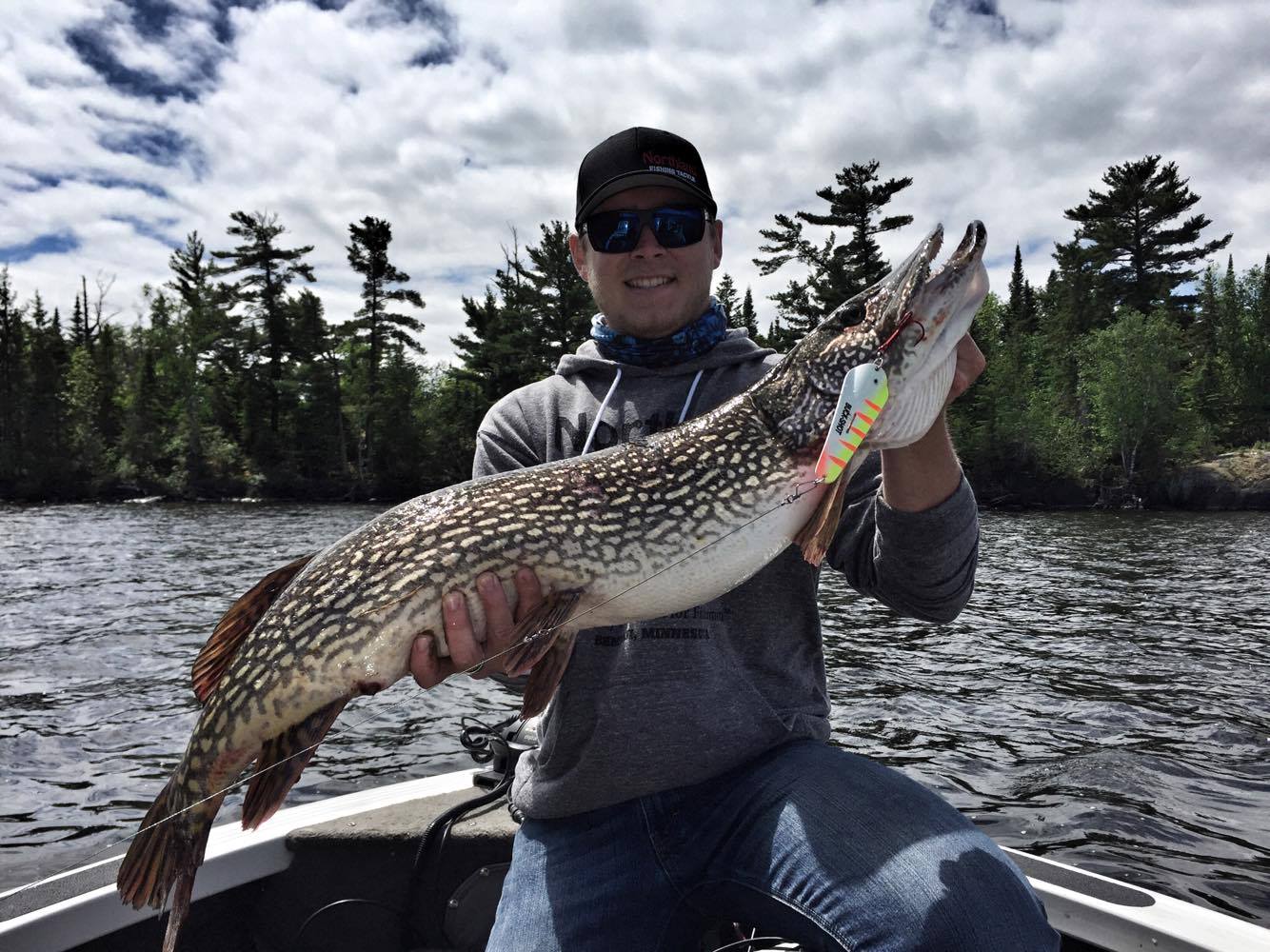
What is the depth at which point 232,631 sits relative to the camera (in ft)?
7.54

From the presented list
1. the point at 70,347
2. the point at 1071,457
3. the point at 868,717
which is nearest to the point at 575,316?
the point at 1071,457

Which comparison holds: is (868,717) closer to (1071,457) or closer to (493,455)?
(493,455)

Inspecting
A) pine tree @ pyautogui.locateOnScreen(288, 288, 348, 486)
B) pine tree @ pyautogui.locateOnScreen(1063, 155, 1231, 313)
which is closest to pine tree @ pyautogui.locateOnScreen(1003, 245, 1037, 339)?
pine tree @ pyautogui.locateOnScreen(1063, 155, 1231, 313)

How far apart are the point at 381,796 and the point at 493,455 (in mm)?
1513

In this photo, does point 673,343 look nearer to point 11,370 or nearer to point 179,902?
point 179,902

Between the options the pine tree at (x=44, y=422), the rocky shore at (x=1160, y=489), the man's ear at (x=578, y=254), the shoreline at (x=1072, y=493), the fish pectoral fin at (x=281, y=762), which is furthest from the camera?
the pine tree at (x=44, y=422)

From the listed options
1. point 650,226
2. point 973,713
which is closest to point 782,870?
point 650,226

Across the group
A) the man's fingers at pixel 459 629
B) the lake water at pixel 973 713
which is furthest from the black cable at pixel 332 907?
the man's fingers at pixel 459 629

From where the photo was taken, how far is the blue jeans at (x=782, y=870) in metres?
1.73

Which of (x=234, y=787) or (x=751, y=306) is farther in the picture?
(x=751, y=306)

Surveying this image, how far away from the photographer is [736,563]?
2230mm

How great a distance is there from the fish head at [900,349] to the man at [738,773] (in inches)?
3.8

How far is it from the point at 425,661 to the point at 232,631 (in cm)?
59

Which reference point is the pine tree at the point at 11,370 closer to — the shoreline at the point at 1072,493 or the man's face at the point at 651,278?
the shoreline at the point at 1072,493
